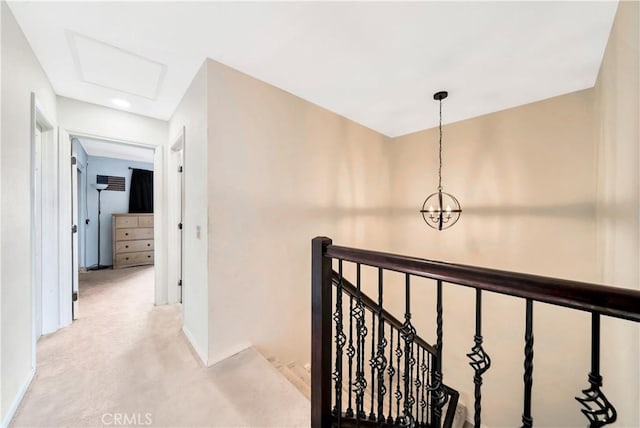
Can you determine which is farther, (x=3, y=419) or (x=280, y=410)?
(x=280, y=410)

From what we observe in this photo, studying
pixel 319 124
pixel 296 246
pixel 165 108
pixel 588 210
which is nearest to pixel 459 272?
pixel 296 246

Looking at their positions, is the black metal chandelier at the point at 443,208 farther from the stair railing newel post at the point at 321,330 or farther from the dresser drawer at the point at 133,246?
the dresser drawer at the point at 133,246

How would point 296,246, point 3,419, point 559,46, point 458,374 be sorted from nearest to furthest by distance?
point 3,419 → point 559,46 → point 296,246 → point 458,374

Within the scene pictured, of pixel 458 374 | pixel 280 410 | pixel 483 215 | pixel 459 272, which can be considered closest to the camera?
pixel 459 272

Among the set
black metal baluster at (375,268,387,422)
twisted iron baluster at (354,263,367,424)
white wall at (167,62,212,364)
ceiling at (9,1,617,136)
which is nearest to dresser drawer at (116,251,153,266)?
ceiling at (9,1,617,136)

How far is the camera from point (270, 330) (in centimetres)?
233

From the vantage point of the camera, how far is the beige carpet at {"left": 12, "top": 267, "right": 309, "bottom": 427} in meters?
1.53

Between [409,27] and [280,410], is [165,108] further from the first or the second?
[280,410]

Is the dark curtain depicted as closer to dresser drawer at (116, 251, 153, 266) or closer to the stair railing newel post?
dresser drawer at (116, 251, 153, 266)

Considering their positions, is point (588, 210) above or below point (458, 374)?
above

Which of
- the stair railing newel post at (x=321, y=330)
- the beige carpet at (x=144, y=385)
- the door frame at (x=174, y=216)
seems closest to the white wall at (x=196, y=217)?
the beige carpet at (x=144, y=385)

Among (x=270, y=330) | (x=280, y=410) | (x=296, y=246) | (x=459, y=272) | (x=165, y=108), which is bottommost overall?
(x=280, y=410)

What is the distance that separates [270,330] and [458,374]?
2.72 meters

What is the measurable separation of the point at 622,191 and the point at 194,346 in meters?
3.39
